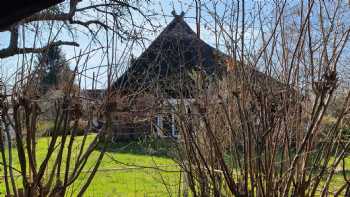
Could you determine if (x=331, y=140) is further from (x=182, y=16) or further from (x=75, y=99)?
(x=75, y=99)

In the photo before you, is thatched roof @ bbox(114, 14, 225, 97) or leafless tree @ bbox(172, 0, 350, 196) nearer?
leafless tree @ bbox(172, 0, 350, 196)

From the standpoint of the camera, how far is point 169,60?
14.2 ft

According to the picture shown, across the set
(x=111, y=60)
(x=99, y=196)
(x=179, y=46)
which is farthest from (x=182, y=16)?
(x=99, y=196)

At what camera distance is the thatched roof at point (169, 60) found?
384 centimetres

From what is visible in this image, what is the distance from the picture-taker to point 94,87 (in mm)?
3467

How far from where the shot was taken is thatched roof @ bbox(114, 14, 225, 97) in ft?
12.6

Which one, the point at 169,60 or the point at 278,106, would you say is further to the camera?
the point at 169,60

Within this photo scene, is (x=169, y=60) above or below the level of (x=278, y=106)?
above

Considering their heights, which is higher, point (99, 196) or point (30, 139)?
point (30, 139)

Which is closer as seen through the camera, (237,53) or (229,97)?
(237,53)

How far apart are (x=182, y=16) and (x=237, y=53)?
0.65 meters

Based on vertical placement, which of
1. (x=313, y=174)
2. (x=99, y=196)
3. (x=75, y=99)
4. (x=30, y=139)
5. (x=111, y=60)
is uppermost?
(x=111, y=60)

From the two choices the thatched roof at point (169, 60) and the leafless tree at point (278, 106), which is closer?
the leafless tree at point (278, 106)

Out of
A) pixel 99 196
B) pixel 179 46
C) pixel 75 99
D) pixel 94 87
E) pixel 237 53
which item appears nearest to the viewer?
pixel 75 99
